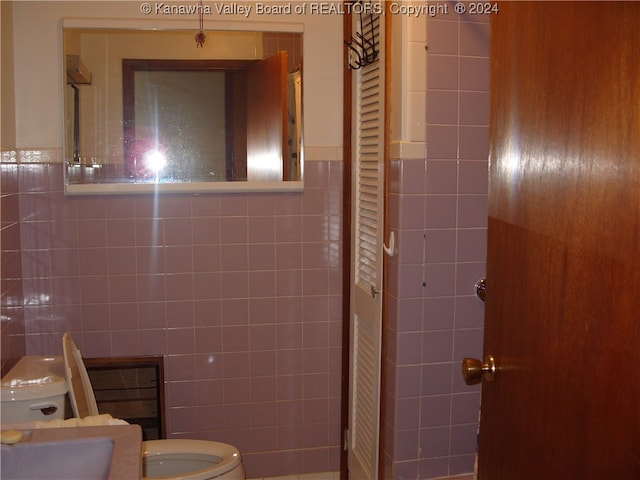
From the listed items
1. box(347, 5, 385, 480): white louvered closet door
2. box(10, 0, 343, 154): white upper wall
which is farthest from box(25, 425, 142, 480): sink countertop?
box(10, 0, 343, 154): white upper wall

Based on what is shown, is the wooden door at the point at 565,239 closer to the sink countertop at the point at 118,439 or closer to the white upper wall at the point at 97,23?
the sink countertop at the point at 118,439

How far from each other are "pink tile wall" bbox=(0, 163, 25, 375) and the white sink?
100 cm

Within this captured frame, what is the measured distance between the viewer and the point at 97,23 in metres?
2.30

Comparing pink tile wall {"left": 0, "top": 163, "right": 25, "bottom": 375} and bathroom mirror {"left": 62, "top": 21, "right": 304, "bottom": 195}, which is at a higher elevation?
bathroom mirror {"left": 62, "top": 21, "right": 304, "bottom": 195}

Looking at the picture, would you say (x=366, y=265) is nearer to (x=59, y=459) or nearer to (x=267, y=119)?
(x=267, y=119)

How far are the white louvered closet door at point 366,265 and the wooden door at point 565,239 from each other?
949 millimetres

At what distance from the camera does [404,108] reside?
1.97m

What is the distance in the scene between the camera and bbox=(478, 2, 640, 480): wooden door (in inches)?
32.0

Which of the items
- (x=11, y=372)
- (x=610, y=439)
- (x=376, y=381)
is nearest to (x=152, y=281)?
(x=11, y=372)

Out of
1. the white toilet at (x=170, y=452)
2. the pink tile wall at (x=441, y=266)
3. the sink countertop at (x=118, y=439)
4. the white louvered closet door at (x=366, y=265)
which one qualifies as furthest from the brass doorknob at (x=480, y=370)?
the white toilet at (x=170, y=452)

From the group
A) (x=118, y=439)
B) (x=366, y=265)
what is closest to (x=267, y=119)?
(x=366, y=265)

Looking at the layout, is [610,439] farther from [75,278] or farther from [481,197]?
[75,278]

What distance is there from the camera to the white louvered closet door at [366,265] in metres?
2.17

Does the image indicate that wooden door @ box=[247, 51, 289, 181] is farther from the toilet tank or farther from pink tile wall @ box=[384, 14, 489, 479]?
the toilet tank
